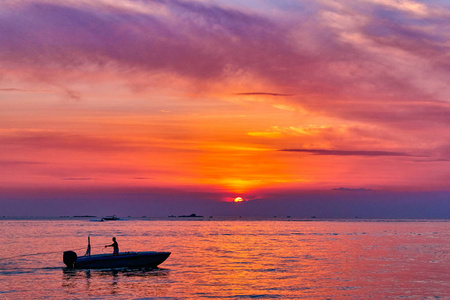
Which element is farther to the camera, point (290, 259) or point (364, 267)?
point (290, 259)

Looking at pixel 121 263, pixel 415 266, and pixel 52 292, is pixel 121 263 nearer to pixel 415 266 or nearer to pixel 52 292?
pixel 52 292

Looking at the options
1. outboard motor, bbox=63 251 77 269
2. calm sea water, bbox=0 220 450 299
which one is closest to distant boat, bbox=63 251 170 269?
outboard motor, bbox=63 251 77 269

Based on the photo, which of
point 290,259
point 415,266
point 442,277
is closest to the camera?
point 442,277

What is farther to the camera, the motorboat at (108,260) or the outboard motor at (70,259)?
the motorboat at (108,260)

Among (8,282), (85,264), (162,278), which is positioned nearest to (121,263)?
(85,264)

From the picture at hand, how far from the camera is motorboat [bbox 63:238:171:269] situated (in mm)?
56656

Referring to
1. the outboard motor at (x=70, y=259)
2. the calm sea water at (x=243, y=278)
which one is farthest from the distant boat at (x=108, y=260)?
the calm sea water at (x=243, y=278)

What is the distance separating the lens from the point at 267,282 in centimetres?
4719

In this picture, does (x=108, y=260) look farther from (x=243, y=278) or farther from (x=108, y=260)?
(x=243, y=278)

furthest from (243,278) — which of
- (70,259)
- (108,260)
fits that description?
(70,259)

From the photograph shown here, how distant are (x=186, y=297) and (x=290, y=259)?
30621mm

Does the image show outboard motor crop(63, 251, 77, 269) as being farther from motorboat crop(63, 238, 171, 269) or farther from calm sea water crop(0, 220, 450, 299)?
calm sea water crop(0, 220, 450, 299)

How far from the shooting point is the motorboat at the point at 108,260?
5666 centimetres

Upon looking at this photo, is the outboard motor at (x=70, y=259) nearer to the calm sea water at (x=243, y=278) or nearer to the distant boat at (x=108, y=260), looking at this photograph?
the distant boat at (x=108, y=260)
